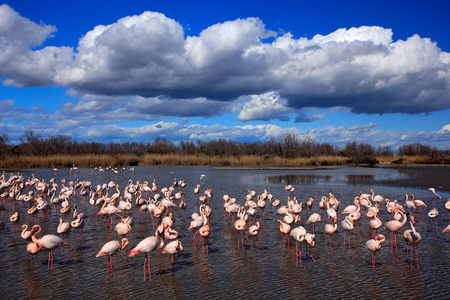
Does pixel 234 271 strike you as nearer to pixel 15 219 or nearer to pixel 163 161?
pixel 15 219

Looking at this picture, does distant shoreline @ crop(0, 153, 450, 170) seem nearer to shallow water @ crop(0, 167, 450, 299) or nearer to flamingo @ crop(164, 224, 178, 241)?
shallow water @ crop(0, 167, 450, 299)

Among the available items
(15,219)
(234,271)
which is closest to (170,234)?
(234,271)

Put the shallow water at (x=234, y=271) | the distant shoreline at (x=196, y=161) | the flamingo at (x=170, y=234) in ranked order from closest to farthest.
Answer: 1. the shallow water at (x=234, y=271)
2. the flamingo at (x=170, y=234)
3. the distant shoreline at (x=196, y=161)

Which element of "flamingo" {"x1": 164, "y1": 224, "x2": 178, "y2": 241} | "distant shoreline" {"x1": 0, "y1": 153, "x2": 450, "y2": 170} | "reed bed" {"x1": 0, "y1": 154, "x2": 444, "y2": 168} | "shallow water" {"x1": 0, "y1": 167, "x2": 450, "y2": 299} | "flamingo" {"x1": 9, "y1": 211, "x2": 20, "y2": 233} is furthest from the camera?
"distant shoreline" {"x1": 0, "y1": 153, "x2": 450, "y2": 170}

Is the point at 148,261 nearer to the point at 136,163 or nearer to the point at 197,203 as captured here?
the point at 197,203

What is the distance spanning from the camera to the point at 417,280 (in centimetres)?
738

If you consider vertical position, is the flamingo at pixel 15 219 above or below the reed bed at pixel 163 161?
below

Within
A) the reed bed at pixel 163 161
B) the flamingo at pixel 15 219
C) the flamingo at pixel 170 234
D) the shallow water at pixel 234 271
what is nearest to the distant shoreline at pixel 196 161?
the reed bed at pixel 163 161

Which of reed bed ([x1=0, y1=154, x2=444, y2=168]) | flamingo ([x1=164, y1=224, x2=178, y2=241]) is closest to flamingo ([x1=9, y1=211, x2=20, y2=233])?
flamingo ([x1=164, y1=224, x2=178, y2=241])

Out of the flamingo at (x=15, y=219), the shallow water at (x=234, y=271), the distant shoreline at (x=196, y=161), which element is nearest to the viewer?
the shallow water at (x=234, y=271)

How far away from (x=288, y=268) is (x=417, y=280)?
2.68 metres

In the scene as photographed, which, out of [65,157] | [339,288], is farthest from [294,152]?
[339,288]

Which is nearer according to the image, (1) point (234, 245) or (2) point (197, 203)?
(1) point (234, 245)

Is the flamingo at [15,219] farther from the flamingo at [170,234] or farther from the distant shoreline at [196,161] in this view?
the distant shoreline at [196,161]
